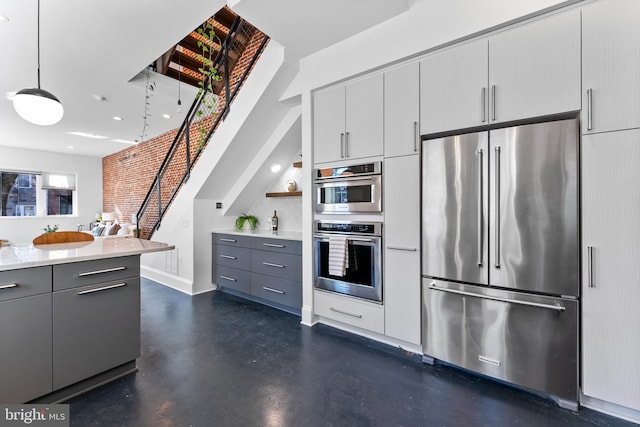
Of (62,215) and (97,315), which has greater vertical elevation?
(62,215)

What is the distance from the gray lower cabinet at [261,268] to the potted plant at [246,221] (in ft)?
1.34

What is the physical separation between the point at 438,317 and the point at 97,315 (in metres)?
2.53

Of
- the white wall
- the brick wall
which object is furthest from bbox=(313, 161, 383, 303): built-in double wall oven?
the white wall

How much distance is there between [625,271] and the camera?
1.66 metres

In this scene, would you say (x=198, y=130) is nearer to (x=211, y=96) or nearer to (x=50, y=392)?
Result: (x=211, y=96)

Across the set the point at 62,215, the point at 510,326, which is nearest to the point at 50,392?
the point at 510,326

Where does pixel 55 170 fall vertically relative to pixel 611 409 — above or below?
above

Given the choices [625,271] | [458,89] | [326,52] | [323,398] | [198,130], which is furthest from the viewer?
[198,130]

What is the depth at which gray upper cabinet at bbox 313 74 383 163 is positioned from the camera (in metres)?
2.64

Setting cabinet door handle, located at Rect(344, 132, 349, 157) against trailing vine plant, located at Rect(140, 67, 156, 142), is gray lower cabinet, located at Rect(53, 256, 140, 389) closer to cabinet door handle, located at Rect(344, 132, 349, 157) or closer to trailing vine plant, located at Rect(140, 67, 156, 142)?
cabinet door handle, located at Rect(344, 132, 349, 157)

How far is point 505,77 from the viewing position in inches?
78.9

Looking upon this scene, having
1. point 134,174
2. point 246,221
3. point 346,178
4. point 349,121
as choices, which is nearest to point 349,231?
point 346,178

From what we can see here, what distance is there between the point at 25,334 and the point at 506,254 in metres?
3.12

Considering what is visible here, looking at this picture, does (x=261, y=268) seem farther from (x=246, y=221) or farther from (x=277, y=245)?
(x=246, y=221)
